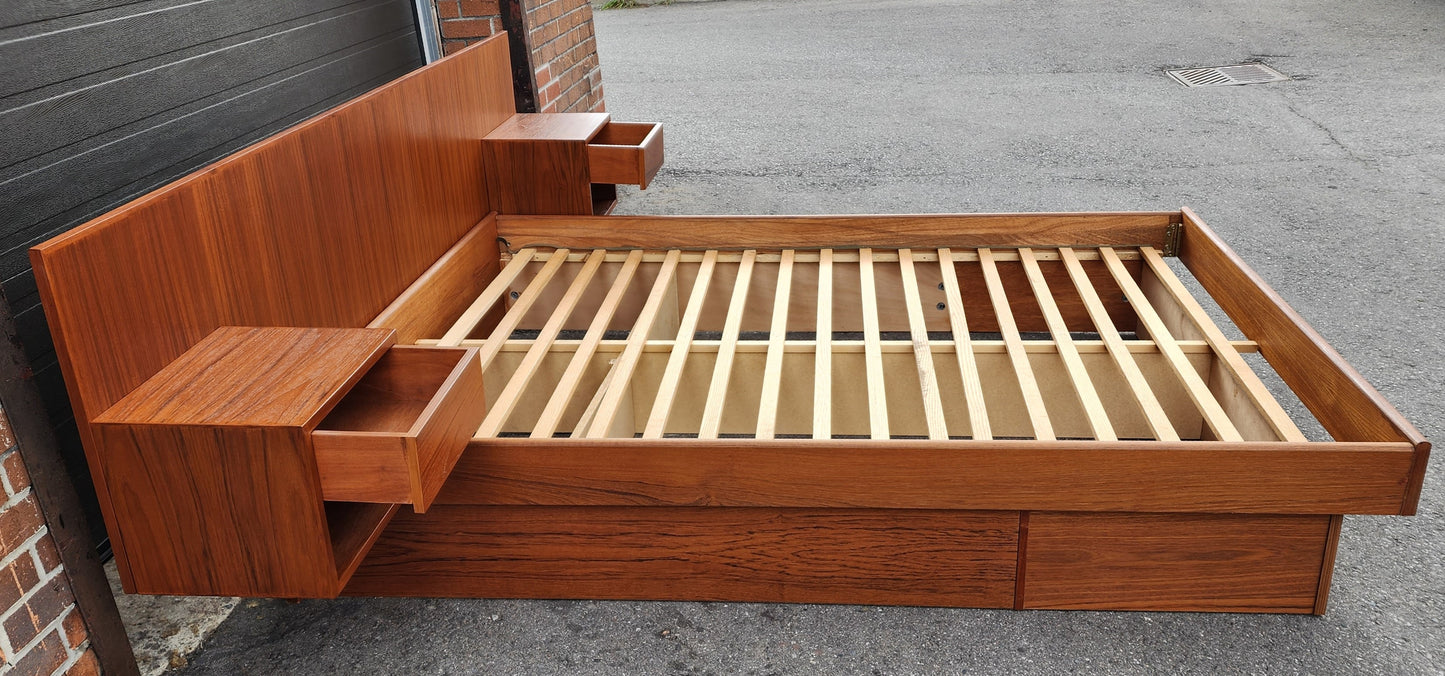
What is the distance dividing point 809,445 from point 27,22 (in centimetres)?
159

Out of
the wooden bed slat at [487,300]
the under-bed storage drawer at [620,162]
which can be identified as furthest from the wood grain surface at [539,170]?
the wooden bed slat at [487,300]

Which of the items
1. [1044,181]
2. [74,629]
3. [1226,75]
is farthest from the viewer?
[1226,75]

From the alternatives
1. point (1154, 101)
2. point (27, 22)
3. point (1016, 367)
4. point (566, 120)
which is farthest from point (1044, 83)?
point (27, 22)

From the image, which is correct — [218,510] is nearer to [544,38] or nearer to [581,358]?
[581,358]

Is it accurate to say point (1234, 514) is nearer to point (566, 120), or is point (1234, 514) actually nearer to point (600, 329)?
point (600, 329)

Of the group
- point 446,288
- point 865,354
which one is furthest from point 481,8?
point 865,354

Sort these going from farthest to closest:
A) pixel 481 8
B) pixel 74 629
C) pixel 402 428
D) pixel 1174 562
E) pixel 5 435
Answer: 1. pixel 481 8
2. pixel 1174 562
3. pixel 402 428
4. pixel 74 629
5. pixel 5 435

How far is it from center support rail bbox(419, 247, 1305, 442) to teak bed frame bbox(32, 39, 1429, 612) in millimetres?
10

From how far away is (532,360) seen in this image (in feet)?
7.38

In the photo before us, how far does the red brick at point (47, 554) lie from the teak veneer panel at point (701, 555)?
0.52 m

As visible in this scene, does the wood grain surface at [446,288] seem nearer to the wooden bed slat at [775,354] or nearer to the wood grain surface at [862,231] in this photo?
the wood grain surface at [862,231]

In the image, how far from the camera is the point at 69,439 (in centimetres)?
197

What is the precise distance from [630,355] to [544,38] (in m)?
2.09

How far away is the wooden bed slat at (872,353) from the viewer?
1.92 m
